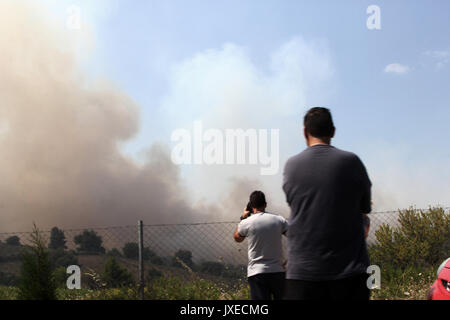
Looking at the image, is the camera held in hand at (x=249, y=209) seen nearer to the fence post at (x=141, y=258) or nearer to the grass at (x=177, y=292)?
the grass at (x=177, y=292)

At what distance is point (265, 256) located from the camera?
4.80 metres

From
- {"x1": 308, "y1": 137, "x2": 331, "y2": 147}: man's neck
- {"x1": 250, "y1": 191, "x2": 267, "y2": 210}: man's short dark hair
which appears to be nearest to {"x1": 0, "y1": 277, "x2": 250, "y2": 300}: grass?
{"x1": 250, "y1": 191, "x2": 267, "y2": 210}: man's short dark hair

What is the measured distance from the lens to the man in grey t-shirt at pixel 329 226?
2756mm

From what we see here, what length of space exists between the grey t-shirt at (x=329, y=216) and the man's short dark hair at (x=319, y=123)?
144 millimetres

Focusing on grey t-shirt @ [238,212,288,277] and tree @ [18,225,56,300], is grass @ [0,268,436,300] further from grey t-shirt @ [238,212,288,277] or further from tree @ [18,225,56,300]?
grey t-shirt @ [238,212,288,277]

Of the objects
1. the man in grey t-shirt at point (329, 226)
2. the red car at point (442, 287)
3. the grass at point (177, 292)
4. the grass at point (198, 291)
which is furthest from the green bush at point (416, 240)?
the man in grey t-shirt at point (329, 226)

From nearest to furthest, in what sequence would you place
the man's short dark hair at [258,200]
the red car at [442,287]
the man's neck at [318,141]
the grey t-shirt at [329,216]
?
the grey t-shirt at [329,216] → the man's neck at [318,141] → the red car at [442,287] → the man's short dark hair at [258,200]

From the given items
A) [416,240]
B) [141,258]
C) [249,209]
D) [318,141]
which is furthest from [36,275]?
[416,240]

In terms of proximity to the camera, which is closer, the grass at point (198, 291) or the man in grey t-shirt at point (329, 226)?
the man in grey t-shirt at point (329, 226)

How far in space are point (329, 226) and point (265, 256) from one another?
2.14 metres
